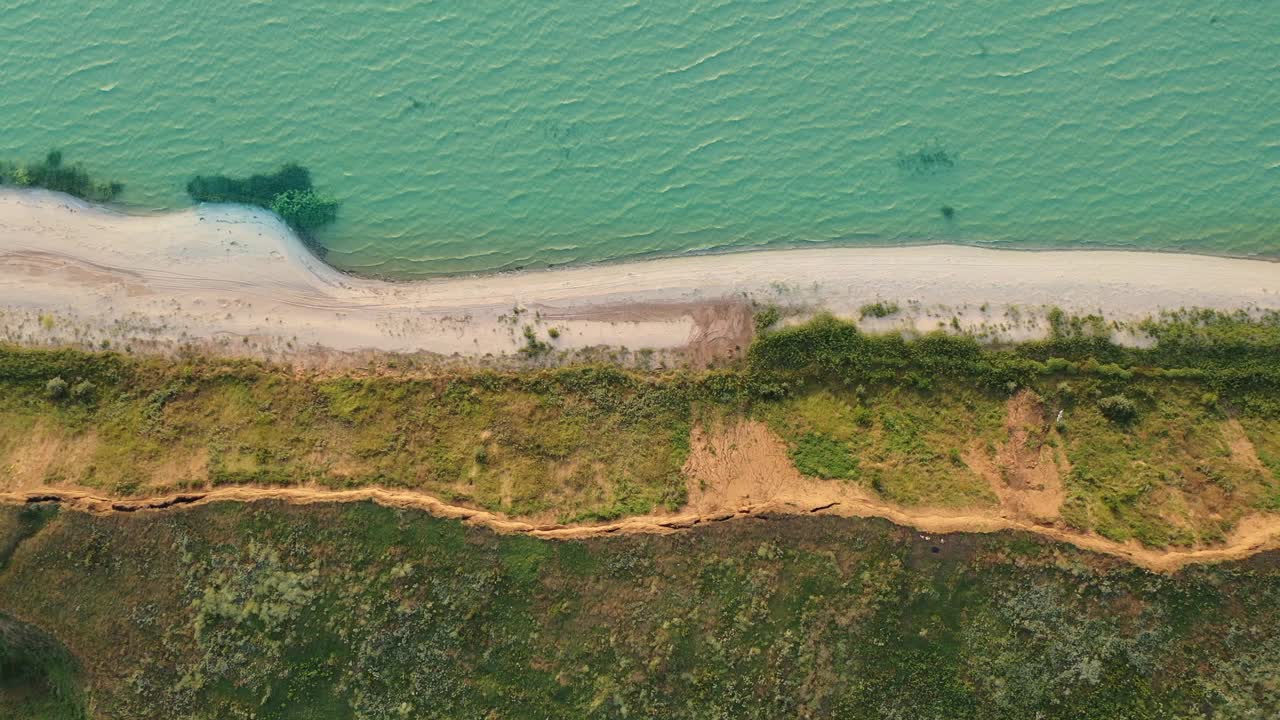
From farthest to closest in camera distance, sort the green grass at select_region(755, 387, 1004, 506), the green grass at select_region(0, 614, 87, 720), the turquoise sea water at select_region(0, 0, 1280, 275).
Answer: the turquoise sea water at select_region(0, 0, 1280, 275)
the green grass at select_region(755, 387, 1004, 506)
the green grass at select_region(0, 614, 87, 720)

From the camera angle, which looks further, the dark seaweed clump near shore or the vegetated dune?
the dark seaweed clump near shore

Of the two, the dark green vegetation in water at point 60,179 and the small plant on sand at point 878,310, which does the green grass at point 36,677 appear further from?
the small plant on sand at point 878,310

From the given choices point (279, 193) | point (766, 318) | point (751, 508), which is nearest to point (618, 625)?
point (751, 508)

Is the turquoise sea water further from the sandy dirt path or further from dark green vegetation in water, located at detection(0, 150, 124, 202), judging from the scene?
the sandy dirt path

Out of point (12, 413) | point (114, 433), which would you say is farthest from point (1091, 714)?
point (12, 413)

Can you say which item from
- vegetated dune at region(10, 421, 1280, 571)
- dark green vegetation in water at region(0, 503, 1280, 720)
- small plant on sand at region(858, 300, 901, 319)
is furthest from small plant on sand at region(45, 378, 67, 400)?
small plant on sand at region(858, 300, 901, 319)

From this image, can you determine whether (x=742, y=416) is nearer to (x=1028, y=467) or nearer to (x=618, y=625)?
(x=618, y=625)
